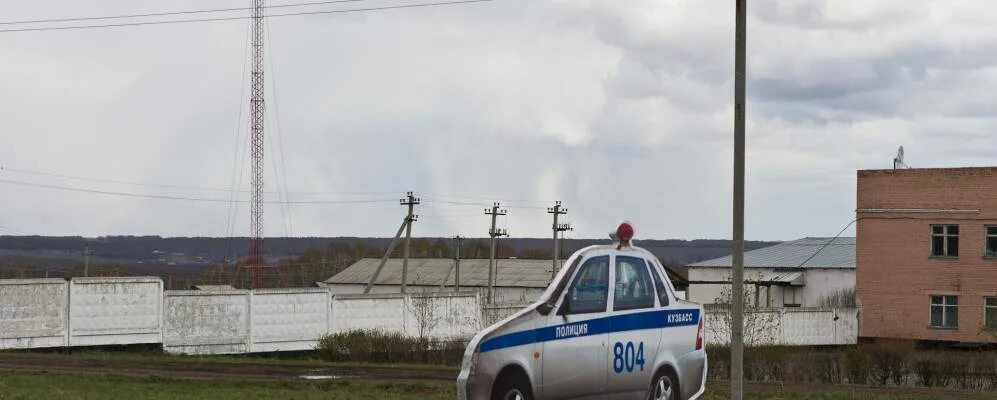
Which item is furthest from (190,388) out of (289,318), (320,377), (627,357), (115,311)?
(289,318)

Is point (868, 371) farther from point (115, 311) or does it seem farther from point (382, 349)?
point (115, 311)

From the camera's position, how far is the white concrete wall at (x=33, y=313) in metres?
36.5

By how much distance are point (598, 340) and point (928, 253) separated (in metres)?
45.6

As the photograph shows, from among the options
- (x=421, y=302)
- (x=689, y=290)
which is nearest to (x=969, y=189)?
(x=689, y=290)

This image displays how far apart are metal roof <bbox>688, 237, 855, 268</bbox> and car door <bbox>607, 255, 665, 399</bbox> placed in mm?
51930

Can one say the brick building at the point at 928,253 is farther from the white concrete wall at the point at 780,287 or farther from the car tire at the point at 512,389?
the car tire at the point at 512,389

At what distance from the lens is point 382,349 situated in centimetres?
3772

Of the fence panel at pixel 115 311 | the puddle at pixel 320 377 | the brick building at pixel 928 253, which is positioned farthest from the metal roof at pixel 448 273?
the puddle at pixel 320 377

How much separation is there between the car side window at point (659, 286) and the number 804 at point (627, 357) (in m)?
0.58

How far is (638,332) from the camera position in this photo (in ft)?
47.2

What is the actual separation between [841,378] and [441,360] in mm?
10310

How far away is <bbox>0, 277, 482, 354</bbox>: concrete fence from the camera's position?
37062mm

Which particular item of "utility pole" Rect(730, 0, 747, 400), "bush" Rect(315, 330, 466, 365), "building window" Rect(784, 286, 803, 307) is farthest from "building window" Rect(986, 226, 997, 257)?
"utility pole" Rect(730, 0, 747, 400)

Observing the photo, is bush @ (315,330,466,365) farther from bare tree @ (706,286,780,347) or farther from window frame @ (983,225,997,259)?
window frame @ (983,225,997,259)
